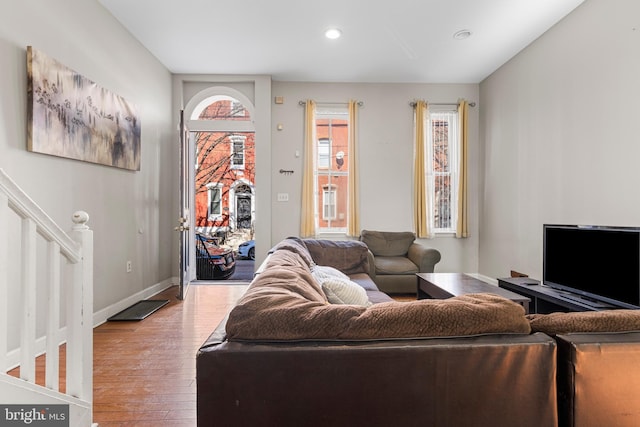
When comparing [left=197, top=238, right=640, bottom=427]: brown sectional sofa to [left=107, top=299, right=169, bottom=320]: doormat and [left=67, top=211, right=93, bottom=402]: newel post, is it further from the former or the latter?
[left=107, top=299, right=169, bottom=320]: doormat

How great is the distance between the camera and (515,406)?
0.98 metres

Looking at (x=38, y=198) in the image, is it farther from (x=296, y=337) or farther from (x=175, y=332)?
(x=296, y=337)

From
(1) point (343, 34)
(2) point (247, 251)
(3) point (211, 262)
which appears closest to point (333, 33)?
(1) point (343, 34)

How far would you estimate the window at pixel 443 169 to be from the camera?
17.6ft

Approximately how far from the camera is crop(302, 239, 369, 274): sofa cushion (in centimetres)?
382

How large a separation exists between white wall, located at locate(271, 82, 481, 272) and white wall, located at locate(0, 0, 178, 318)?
1627 millimetres

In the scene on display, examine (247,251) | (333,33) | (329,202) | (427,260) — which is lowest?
(247,251)

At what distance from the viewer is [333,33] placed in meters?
3.79

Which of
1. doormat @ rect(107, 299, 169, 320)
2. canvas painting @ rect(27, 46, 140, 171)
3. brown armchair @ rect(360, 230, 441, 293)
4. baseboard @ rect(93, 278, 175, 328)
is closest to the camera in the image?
canvas painting @ rect(27, 46, 140, 171)

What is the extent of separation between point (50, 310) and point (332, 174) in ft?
14.0

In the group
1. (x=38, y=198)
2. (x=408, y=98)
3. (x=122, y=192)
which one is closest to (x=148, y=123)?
(x=122, y=192)

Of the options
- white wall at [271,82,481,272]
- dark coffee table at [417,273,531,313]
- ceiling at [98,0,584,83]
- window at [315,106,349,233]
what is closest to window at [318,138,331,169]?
window at [315,106,349,233]

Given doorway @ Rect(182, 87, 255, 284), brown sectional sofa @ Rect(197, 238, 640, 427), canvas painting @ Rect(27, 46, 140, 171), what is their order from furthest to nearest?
doorway @ Rect(182, 87, 255, 284), canvas painting @ Rect(27, 46, 140, 171), brown sectional sofa @ Rect(197, 238, 640, 427)

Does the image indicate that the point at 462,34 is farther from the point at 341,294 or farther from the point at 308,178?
the point at 341,294
